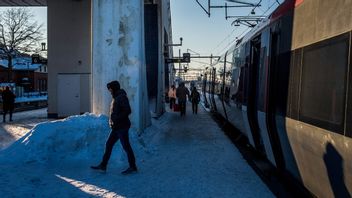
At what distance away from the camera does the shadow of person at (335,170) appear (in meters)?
5.15

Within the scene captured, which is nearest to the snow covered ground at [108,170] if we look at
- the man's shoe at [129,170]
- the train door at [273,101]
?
the man's shoe at [129,170]

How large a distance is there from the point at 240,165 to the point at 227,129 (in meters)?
9.46

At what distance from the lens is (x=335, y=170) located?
17.5 ft

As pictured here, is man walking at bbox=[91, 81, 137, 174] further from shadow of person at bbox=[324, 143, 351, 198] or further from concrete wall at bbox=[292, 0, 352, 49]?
shadow of person at bbox=[324, 143, 351, 198]

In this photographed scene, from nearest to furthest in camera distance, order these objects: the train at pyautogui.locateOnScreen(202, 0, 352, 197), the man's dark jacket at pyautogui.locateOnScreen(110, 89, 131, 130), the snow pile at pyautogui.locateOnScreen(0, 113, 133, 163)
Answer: the train at pyautogui.locateOnScreen(202, 0, 352, 197) < the man's dark jacket at pyautogui.locateOnScreen(110, 89, 131, 130) < the snow pile at pyautogui.locateOnScreen(0, 113, 133, 163)

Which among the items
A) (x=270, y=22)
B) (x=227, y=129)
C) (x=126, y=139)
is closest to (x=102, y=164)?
(x=126, y=139)

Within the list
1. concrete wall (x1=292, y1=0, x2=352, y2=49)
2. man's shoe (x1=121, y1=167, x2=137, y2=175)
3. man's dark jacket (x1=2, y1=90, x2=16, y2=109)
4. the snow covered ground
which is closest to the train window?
concrete wall (x1=292, y1=0, x2=352, y2=49)

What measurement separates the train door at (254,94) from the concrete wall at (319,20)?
136 inches

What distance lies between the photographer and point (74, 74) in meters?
24.8

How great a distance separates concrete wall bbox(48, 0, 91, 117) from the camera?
24.8 m

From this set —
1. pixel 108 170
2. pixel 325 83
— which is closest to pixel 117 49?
pixel 108 170

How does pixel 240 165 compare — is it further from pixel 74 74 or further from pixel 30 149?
pixel 74 74

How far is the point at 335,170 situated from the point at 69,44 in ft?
69.3

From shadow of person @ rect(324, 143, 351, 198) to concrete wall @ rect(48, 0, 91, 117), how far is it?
2009cm
